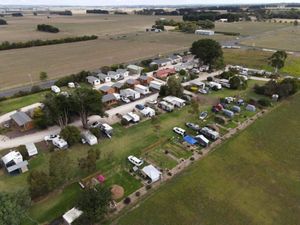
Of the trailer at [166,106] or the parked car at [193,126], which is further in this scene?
the trailer at [166,106]

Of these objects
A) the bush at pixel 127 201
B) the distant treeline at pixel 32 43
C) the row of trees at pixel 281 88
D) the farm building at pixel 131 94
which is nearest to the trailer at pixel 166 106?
the farm building at pixel 131 94

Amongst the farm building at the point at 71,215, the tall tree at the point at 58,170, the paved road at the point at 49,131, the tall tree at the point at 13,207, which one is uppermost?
the tall tree at the point at 13,207

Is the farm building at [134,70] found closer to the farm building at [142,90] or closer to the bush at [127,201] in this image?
the farm building at [142,90]

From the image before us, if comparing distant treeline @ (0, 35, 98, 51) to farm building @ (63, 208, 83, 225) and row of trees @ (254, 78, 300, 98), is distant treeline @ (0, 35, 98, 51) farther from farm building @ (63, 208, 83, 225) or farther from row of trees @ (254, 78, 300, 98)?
farm building @ (63, 208, 83, 225)

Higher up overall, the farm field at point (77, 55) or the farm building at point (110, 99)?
the farm building at point (110, 99)

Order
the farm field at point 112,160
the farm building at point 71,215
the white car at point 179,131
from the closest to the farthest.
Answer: the farm building at point 71,215, the farm field at point 112,160, the white car at point 179,131

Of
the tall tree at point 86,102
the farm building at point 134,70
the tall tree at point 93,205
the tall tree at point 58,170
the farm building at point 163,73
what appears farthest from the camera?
the farm building at point 134,70

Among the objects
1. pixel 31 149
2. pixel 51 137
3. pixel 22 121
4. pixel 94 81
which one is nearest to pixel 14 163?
pixel 31 149

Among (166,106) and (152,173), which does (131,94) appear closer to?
(166,106)
